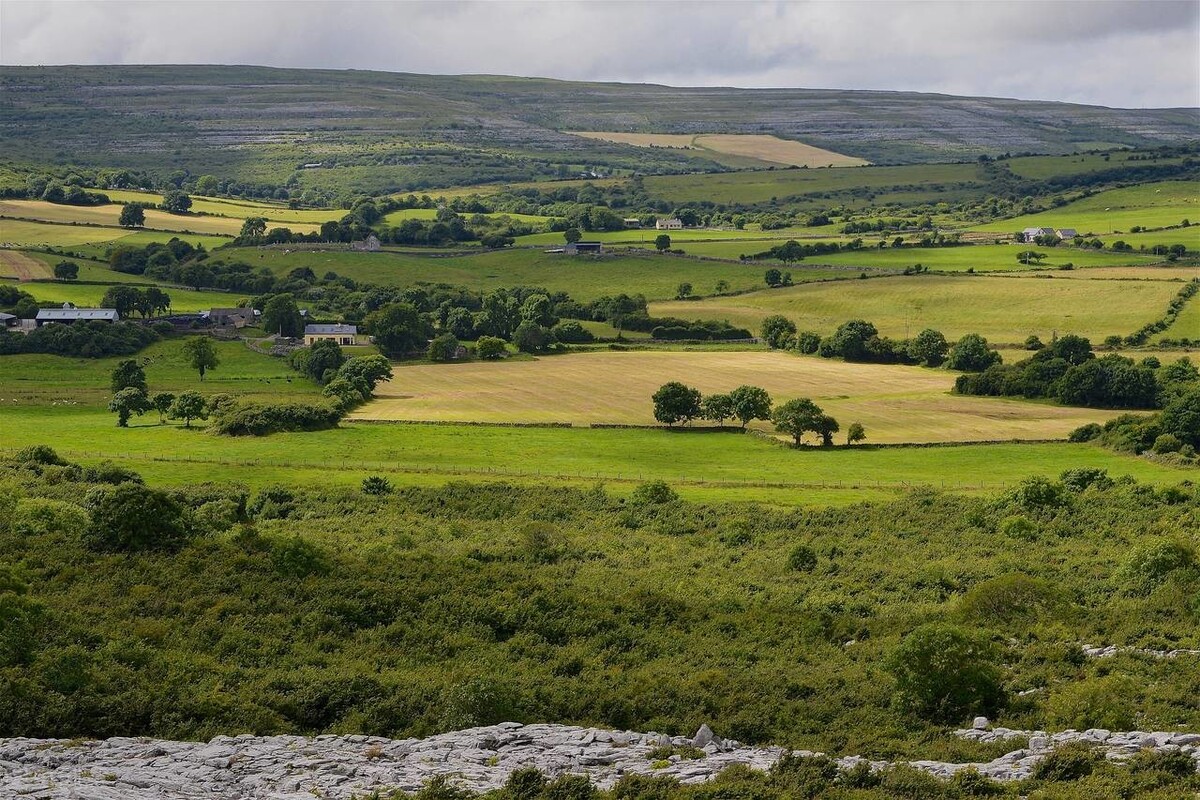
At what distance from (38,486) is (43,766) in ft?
169

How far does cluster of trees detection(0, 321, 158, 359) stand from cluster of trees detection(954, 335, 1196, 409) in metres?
84.1

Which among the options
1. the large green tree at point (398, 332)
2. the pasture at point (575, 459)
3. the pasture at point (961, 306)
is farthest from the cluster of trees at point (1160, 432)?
the large green tree at point (398, 332)

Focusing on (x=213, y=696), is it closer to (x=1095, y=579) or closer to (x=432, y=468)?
(x=1095, y=579)

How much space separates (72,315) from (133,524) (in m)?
104

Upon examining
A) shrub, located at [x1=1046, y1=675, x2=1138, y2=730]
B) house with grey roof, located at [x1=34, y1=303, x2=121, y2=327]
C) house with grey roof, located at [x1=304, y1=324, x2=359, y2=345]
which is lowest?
shrub, located at [x1=1046, y1=675, x2=1138, y2=730]

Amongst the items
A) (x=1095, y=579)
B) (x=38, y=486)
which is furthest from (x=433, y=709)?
(x=38, y=486)

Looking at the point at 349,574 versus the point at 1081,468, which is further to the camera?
the point at 1081,468

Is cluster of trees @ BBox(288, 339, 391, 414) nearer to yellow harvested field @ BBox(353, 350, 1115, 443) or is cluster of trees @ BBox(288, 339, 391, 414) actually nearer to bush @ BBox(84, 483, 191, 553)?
yellow harvested field @ BBox(353, 350, 1115, 443)

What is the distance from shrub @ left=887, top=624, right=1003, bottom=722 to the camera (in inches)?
1677

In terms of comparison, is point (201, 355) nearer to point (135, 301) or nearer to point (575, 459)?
point (135, 301)

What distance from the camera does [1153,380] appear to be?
122 m

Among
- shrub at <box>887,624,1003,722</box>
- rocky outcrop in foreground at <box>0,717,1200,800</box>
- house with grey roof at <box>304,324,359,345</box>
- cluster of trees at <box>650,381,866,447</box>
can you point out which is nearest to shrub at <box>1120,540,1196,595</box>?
shrub at <box>887,624,1003,722</box>

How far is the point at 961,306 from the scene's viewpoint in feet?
574

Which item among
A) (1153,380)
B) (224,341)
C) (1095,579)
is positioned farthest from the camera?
(224,341)
